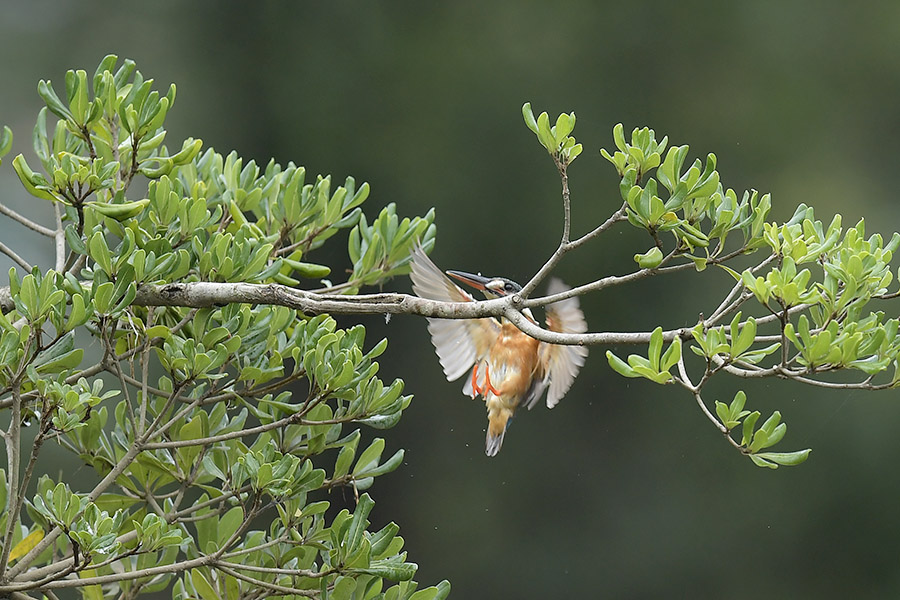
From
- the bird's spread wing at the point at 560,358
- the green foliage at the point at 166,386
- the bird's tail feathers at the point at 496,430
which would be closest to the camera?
the green foliage at the point at 166,386

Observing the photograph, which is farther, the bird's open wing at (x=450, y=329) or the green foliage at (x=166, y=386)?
the bird's open wing at (x=450, y=329)

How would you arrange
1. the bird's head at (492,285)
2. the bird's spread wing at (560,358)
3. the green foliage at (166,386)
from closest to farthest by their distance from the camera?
the green foliage at (166,386) < the bird's spread wing at (560,358) < the bird's head at (492,285)

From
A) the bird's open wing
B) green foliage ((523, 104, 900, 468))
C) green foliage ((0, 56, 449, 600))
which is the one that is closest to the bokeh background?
the bird's open wing

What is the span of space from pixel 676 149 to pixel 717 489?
3.34 m

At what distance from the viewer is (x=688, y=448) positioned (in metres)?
3.95

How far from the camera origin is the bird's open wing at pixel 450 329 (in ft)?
4.70

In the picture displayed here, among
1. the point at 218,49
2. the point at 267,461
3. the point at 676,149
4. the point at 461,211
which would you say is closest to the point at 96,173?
the point at 267,461

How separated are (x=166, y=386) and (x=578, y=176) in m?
2.98

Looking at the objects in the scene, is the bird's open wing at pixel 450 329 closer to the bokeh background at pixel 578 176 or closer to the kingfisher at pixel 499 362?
the kingfisher at pixel 499 362

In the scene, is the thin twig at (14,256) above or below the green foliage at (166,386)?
above

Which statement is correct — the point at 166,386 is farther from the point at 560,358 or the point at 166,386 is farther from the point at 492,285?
the point at 560,358

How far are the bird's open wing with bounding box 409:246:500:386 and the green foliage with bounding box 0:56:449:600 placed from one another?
0.83 ft

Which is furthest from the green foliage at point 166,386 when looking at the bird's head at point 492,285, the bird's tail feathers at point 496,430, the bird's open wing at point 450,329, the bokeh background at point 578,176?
the bokeh background at point 578,176

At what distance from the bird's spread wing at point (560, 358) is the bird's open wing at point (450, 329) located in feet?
0.31
